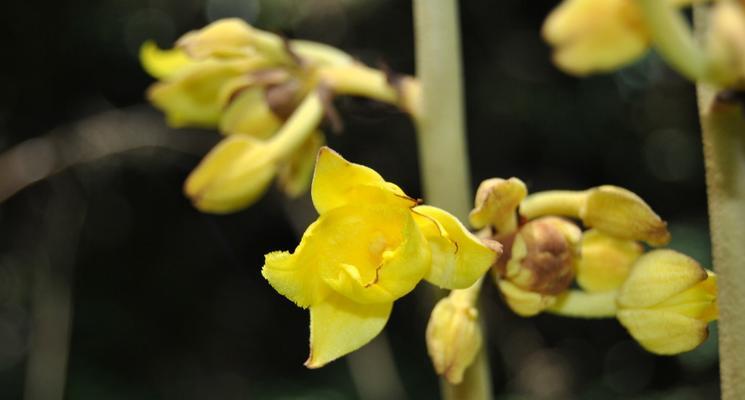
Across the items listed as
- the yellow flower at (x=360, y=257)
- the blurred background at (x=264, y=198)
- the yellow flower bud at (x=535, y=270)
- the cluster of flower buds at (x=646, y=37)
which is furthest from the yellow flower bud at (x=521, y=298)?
the blurred background at (x=264, y=198)

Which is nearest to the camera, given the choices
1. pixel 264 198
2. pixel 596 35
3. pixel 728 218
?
pixel 728 218

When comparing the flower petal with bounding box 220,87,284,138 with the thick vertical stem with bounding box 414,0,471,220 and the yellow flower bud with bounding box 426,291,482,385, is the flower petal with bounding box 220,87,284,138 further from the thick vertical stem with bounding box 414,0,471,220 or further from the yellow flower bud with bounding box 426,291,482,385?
the yellow flower bud with bounding box 426,291,482,385

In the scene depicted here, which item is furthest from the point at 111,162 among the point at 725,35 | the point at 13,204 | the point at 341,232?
the point at 725,35

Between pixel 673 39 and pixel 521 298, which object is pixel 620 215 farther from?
pixel 673 39

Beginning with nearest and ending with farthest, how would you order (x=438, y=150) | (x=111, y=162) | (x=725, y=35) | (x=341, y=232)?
(x=725, y=35) → (x=341, y=232) → (x=438, y=150) → (x=111, y=162)

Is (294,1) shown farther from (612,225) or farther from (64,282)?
(612,225)

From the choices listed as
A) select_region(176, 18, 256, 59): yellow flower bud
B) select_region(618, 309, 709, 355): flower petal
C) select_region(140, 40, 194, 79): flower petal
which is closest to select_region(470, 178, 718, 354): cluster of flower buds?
select_region(618, 309, 709, 355): flower petal

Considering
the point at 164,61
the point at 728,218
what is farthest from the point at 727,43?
the point at 164,61
